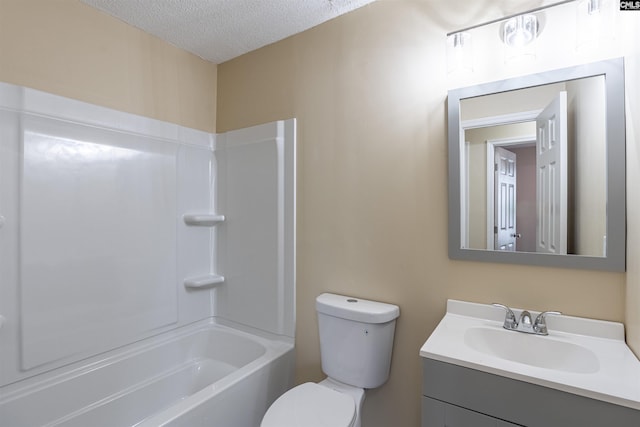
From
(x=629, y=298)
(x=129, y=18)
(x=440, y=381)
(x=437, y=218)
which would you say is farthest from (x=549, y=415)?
(x=129, y=18)

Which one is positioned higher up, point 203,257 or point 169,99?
point 169,99

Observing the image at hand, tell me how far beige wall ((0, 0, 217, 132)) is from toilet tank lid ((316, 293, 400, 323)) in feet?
5.09

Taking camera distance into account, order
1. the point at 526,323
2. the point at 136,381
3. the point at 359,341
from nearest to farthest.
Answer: the point at 526,323, the point at 359,341, the point at 136,381

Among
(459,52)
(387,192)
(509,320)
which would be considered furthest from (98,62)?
(509,320)

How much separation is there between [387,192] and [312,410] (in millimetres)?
1063

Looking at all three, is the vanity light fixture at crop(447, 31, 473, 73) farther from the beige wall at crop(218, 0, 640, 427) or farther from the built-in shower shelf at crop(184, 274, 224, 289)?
the built-in shower shelf at crop(184, 274, 224, 289)

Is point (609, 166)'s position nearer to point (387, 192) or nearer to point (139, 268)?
point (387, 192)

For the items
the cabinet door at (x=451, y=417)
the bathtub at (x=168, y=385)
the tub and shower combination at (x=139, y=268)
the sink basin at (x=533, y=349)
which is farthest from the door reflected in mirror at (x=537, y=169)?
the bathtub at (x=168, y=385)

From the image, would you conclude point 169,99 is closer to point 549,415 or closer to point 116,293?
point 116,293

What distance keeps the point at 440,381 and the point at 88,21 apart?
2.39 metres

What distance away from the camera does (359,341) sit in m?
1.57

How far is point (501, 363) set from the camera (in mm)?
1007

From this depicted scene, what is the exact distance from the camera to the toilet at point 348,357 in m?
1.41

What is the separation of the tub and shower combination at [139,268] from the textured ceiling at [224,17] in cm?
55
